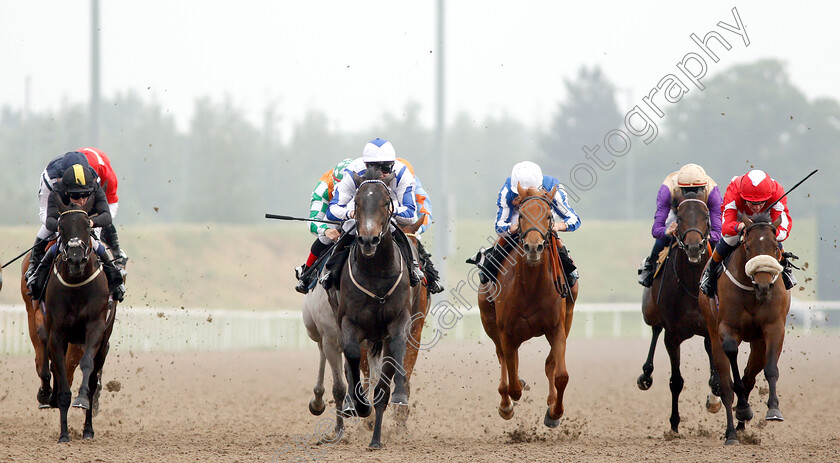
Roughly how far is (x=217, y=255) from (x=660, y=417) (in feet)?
79.8

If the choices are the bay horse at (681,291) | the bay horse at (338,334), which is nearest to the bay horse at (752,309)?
the bay horse at (681,291)

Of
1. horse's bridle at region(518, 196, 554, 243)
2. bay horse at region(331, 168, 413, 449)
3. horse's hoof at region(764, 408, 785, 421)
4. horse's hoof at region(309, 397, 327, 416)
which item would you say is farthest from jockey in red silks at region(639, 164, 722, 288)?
horse's hoof at region(309, 397, 327, 416)

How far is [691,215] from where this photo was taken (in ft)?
28.1

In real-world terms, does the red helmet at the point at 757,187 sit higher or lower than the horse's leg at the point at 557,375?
higher

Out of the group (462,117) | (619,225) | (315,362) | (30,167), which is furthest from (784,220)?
(462,117)

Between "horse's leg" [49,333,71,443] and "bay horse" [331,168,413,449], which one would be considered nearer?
"bay horse" [331,168,413,449]

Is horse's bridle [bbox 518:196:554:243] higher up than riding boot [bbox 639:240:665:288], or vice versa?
horse's bridle [bbox 518:196:554:243]

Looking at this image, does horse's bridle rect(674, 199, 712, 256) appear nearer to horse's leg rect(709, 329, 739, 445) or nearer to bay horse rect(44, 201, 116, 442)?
horse's leg rect(709, 329, 739, 445)

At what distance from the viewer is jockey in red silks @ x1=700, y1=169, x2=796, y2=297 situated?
797 cm

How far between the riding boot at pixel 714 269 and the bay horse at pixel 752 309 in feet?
0.53

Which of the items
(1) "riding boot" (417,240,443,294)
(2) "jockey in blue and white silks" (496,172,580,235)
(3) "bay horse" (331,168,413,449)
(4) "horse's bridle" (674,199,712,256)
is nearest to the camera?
(3) "bay horse" (331,168,413,449)

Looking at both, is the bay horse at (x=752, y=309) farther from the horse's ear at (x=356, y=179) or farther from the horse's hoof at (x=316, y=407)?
the horse's hoof at (x=316, y=407)

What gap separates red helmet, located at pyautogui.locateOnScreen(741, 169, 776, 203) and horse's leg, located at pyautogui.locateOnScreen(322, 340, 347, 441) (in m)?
3.64

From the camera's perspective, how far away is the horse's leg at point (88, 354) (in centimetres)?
817
